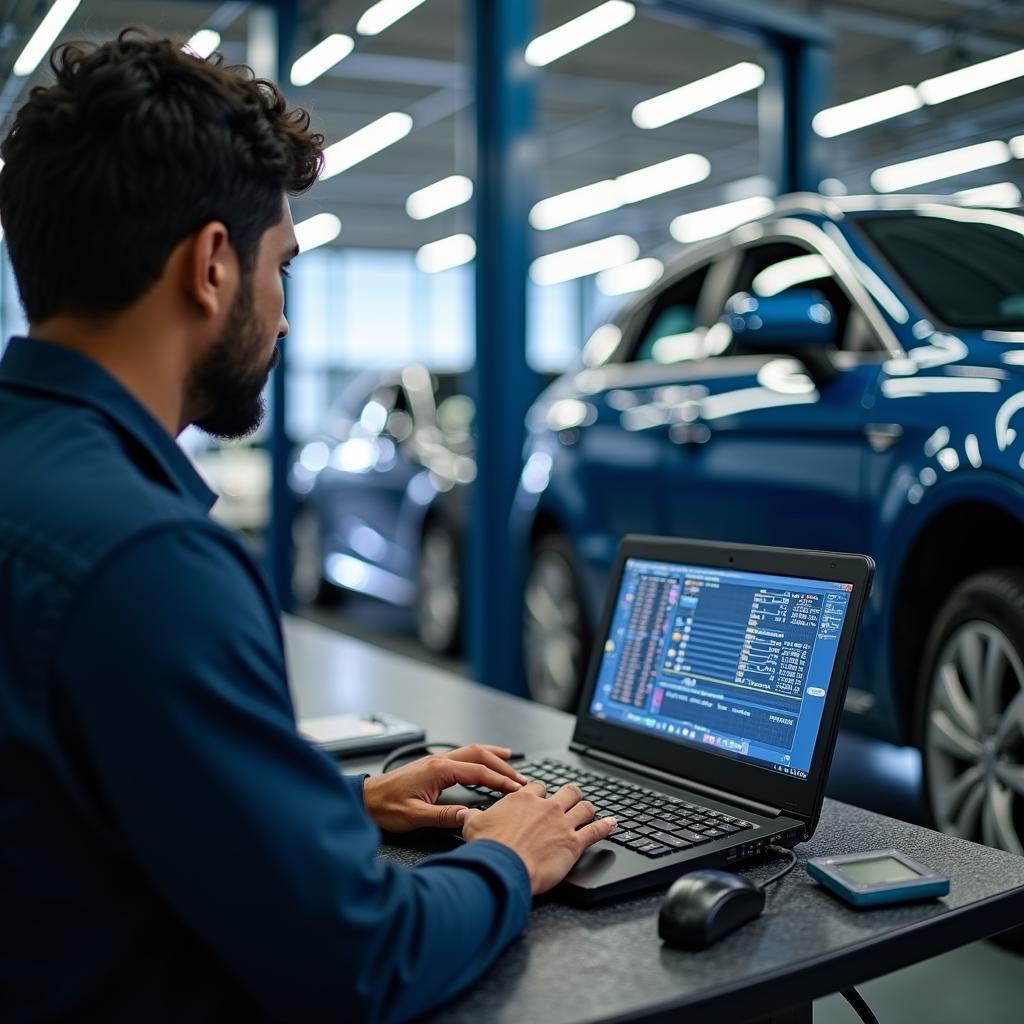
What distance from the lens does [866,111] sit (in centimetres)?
622

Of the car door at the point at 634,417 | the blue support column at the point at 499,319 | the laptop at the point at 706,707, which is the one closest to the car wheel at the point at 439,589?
the blue support column at the point at 499,319

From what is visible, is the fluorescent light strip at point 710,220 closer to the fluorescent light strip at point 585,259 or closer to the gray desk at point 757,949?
the fluorescent light strip at point 585,259

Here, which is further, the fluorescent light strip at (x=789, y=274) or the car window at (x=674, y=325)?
the car window at (x=674, y=325)

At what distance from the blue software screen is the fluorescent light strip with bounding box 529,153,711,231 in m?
12.6

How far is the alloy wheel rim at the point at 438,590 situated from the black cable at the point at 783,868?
16.0 feet

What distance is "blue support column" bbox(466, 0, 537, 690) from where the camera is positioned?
4832mm

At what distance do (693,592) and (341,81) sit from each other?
8791 millimetres

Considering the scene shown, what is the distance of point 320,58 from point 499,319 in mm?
3319

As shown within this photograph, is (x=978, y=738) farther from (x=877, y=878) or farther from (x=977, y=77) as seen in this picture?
(x=977, y=77)

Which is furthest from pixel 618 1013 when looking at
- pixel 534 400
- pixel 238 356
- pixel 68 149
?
pixel 534 400

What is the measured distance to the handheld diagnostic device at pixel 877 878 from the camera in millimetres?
1093

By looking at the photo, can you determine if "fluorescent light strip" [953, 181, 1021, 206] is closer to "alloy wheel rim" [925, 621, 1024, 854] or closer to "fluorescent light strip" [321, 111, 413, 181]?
"alloy wheel rim" [925, 621, 1024, 854]

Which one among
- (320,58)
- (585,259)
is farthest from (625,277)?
(320,58)

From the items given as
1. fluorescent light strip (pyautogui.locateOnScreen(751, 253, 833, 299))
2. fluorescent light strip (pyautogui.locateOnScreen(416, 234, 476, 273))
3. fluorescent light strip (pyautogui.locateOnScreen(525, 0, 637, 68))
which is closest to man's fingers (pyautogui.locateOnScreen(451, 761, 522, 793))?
fluorescent light strip (pyautogui.locateOnScreen(751, 253, 833, 299))
